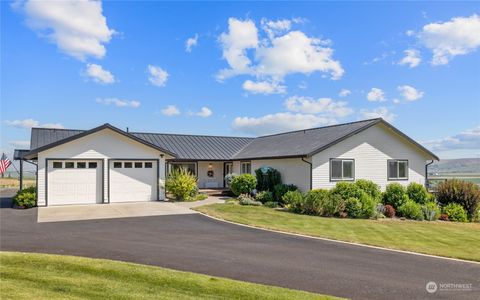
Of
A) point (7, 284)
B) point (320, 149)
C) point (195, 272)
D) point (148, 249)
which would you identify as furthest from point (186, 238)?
point (320, 149)

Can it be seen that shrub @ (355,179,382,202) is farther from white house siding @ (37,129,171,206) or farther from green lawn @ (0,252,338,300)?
green lawn @ (0,252,338,300)

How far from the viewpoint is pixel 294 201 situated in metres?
18.5

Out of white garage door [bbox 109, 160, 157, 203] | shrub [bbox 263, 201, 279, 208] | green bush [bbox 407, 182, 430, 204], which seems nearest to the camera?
shrub [bbox 263, 201, 279, 208]

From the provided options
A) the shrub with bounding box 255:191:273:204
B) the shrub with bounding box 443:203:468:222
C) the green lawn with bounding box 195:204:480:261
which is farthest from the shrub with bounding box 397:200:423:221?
the shrub with bounding box 255:191:273:204

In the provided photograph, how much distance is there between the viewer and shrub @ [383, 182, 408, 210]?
67.2 ft

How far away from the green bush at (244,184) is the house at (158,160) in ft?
5.63


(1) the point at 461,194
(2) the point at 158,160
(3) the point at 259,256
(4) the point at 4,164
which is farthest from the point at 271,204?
(4) the point at 4,164

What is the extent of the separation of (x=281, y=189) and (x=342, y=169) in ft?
12.3

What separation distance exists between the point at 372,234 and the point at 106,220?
1002 cm

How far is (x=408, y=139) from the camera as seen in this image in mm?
23438

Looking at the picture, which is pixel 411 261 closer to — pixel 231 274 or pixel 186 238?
pixel 231 274

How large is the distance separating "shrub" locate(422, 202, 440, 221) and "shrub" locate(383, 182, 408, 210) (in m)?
1.13

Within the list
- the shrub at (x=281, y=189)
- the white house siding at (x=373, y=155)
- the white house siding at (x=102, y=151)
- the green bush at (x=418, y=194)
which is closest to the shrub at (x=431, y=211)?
the green bush at (x=418, y=194)

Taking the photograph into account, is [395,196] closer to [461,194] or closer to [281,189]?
[461,194]
